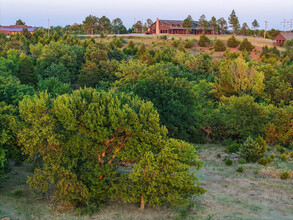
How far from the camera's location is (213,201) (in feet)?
72.7

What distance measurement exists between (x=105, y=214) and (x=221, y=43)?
78.3 metres

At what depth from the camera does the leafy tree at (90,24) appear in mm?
119938

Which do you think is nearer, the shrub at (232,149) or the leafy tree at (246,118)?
the shrub at (232,149)

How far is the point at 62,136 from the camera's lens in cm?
2141

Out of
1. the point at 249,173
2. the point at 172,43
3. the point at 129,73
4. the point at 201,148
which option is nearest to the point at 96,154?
the point at 249,173

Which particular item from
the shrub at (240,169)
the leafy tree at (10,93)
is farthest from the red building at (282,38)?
the leafy tree at (10,93)

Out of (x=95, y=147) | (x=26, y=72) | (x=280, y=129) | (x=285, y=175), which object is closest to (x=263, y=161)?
(x=285, y=175)

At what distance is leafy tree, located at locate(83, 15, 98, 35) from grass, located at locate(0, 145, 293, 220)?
98609 millimetres

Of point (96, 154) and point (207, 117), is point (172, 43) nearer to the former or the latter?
point (207, 117)

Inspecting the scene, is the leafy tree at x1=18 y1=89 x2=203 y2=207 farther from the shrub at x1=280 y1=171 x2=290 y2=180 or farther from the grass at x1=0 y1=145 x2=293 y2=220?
the shrub at x1=280 y1=171 x2=290 y2=180

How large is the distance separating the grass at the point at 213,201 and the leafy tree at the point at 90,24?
98609 millimetres

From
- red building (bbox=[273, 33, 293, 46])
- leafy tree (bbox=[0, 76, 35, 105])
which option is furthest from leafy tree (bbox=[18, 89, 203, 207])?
red building (bbox=[273, 33, 293, 46])

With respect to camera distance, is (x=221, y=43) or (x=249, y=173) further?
(x=221, y=43)

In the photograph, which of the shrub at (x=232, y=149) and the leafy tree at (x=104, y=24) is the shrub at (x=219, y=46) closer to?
the leafy tree at (x=104, y=24)
